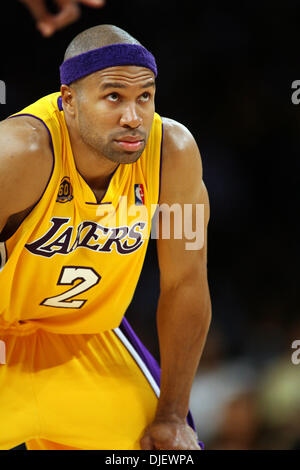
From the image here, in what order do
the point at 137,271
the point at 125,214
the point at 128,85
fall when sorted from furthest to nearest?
the point at 137,271, the point at 125,214, the point at 128,85

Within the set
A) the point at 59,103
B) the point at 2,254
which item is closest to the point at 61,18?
the point at 59,103

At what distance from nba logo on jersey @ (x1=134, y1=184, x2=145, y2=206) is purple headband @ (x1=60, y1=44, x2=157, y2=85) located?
0.37 m

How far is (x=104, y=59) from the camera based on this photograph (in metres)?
1.99

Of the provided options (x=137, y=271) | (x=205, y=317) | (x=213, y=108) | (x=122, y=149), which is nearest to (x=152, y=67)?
(x=122, y=149)

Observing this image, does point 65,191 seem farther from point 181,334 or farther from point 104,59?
point 181,334

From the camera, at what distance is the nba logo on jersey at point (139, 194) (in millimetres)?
2223

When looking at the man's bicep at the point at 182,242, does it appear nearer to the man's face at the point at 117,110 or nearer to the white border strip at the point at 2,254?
the man's face at the point at 117,110

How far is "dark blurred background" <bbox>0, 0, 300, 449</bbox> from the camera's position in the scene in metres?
3.88

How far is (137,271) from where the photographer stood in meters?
2.36

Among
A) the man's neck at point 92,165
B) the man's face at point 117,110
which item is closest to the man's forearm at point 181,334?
the man's neck at point 92,165

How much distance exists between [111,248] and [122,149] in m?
0.34

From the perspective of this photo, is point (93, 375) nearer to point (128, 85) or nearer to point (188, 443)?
point (188, 443)

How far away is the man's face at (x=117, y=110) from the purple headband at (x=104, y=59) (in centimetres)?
2

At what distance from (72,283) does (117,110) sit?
1.84 feet
